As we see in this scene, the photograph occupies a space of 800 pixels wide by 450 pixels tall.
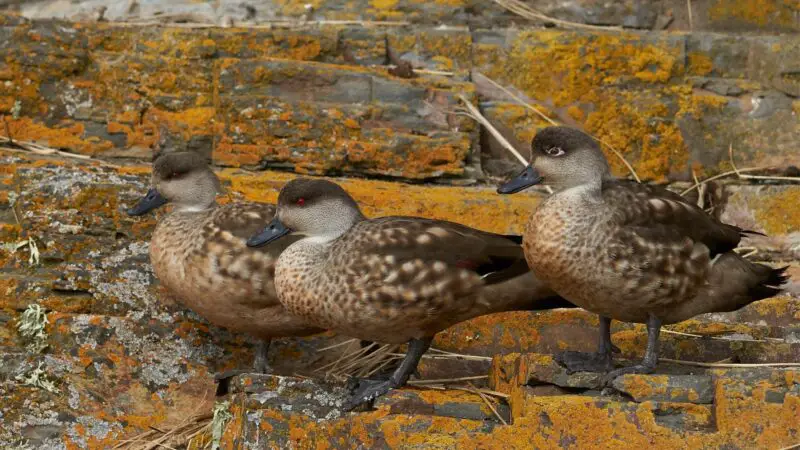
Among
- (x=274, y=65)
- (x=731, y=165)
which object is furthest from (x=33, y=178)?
(x=731, y=165)

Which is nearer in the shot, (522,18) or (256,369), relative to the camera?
(256,369)

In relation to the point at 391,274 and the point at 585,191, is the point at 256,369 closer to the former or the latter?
the point at 391,274

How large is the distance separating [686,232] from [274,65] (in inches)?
106

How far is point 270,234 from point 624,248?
1542 mm

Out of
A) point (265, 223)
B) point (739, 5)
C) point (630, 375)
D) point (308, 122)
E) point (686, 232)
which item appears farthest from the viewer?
point (739, 5)

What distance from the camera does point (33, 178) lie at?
588 centimetres

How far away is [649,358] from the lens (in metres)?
4.57

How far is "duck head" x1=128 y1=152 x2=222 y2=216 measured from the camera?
5773 millimetres

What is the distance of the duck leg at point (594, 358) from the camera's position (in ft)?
14.6

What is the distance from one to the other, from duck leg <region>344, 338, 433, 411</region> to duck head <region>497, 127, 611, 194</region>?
0.74m

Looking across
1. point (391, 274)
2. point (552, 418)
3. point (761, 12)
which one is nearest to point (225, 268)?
point (391, 274)

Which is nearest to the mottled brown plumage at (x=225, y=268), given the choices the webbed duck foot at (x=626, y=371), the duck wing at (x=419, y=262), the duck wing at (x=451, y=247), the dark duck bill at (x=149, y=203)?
the dark duck bill at (x=149, y=203)

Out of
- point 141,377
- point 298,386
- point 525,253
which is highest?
point 525,253

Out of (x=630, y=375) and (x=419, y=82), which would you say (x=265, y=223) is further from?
(x=630, y=375)
